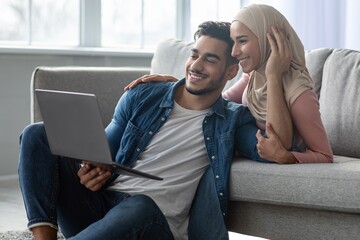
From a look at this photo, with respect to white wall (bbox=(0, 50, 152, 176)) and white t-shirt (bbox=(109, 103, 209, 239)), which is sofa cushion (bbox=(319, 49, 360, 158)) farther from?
white wall (bbox=(0, 50, 152, 176))

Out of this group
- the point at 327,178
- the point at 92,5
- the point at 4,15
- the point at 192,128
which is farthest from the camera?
the point at 92,5

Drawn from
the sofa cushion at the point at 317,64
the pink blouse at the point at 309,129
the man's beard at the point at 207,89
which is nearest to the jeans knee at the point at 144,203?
the man's beard at the point at 207,89

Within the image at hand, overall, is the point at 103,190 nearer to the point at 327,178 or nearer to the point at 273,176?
the point at 273,176

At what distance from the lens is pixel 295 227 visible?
7.32 ft

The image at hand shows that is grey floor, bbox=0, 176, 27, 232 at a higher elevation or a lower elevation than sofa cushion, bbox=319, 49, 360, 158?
lower

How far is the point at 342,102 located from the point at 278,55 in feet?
1.84

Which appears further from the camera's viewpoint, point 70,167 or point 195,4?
point 195,4

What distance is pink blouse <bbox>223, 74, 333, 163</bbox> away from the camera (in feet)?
7.28

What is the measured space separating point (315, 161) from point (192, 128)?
0.38m

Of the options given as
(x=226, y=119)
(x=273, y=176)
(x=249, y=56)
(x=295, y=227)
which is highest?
(x=249, y=56)

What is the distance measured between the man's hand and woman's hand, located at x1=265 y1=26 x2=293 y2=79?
0.58 metres

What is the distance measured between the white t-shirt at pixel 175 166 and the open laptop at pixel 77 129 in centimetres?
17

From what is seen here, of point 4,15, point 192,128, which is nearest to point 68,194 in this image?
point 192,128

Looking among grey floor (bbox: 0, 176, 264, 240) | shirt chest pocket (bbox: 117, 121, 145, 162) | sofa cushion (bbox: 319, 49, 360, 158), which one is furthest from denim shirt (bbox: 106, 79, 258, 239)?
grey floor (bbox: 0, 176, 264, 240)
